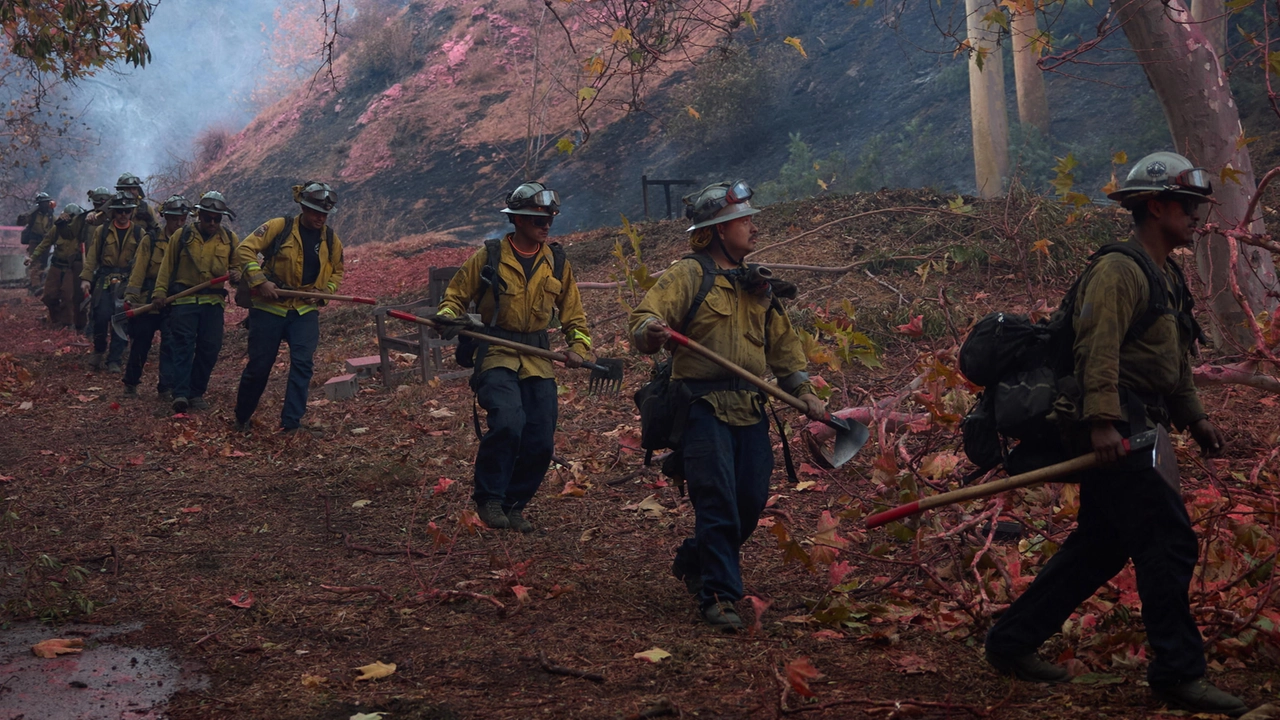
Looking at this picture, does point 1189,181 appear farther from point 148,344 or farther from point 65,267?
point 65,267

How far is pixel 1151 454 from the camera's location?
11.0 ft

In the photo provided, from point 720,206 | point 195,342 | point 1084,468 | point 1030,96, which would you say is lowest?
point 1084,468

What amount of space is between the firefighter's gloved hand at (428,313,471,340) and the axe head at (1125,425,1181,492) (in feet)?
12.4

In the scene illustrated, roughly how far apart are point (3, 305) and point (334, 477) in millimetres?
17519

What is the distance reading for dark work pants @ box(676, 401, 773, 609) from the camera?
4566 mm

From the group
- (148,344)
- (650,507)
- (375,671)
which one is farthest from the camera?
(148,344)

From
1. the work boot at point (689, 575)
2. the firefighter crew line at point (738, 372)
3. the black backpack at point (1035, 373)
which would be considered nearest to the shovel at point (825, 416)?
the firefighter crew line at point (738, 372)

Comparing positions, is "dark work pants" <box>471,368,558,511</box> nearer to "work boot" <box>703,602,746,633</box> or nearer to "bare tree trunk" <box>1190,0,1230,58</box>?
"work boot" <box>703,602,746,633</box>

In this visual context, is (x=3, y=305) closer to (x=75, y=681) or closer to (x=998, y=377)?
(x=75, y=681)

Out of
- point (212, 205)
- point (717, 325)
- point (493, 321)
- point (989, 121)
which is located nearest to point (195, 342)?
point (212, 205)

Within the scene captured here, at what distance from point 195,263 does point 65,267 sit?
7162 millimetres

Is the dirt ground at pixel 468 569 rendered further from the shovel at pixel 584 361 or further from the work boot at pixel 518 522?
the shovel at pixel 584 361

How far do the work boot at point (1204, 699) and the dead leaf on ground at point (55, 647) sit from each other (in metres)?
4.18

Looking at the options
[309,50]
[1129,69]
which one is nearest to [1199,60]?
[1129,69]
